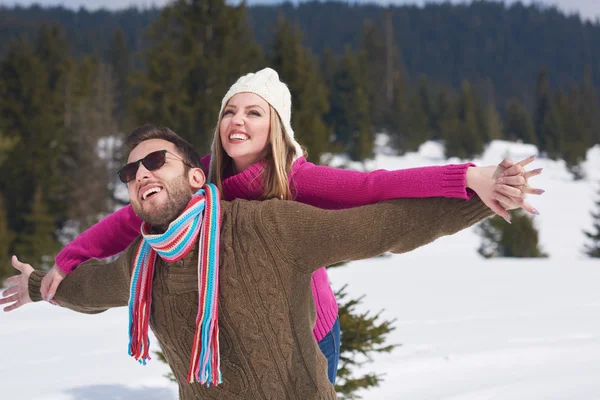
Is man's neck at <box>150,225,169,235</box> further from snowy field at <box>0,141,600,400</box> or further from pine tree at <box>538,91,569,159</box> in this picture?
pine tree at <box>538,91,569,159</box>

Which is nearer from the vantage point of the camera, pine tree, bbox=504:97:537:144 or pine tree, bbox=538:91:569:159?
pine tree, bbox=538:91:569:159

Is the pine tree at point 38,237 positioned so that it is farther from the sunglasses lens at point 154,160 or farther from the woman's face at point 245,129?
the sunglasses lens at point 154,160

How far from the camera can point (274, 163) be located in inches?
101

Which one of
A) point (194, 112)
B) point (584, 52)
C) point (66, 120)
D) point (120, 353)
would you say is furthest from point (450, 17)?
point (120, 353)

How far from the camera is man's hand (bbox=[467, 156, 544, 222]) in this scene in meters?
1.96

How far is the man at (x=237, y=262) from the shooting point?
2225 millimetres

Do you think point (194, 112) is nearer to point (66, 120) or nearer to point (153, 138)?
point (153, 138)

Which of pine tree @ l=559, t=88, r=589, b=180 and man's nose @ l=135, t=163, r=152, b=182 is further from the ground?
pine tree @ l=559, t=88, r=589, b=180

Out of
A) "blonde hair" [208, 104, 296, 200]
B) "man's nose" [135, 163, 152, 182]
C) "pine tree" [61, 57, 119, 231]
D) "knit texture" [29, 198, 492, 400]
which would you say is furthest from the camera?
"pine tree" [61, 57, 119, 231]

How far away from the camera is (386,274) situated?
12.3 metres

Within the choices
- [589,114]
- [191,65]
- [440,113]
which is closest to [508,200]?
[191,65]

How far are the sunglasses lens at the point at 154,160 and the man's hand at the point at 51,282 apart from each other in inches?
35.3

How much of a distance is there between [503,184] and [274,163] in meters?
0.90

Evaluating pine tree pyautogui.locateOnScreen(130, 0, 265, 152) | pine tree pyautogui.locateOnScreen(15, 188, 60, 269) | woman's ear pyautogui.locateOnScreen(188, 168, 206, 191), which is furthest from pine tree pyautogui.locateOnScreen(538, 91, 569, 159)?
woman's ear pyautogui.locateOnScreen(188, 168, 206, 191)
